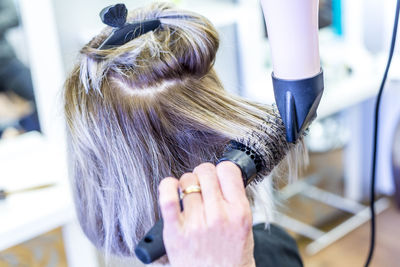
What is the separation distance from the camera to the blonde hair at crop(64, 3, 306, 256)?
0.70 metres

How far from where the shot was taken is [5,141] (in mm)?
1577

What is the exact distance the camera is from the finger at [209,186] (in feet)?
1.58

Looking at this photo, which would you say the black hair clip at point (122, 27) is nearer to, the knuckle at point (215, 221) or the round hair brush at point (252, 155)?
the round hair brush at point (252, 155)

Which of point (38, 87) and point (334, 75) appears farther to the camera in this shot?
point (334, 75)

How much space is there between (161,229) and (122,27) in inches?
13.4

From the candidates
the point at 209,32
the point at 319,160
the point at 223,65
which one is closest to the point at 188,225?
the point at 209,32

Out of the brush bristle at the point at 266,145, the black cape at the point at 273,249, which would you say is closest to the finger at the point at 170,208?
the brush bristle at the point at 266,145

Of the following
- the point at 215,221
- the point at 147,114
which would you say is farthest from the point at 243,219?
the point at 147,114

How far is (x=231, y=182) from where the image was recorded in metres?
0.50

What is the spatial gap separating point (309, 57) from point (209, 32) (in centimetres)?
26

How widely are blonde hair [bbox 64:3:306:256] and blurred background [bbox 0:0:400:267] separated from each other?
111 mm

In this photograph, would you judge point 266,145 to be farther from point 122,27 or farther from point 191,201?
point 122,27

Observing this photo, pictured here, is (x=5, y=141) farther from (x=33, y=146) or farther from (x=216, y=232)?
(x=216, y=232)

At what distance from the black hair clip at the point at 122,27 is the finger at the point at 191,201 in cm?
30
